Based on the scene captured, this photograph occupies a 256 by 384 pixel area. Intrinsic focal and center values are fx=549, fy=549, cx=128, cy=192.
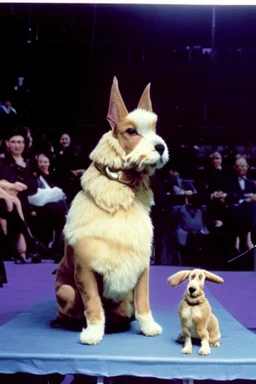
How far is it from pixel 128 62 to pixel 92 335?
221 cm

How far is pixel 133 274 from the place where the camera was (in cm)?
165

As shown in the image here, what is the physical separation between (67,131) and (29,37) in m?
0.65

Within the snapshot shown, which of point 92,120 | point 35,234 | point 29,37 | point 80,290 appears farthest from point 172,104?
point 80,290

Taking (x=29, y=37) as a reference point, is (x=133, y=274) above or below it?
below

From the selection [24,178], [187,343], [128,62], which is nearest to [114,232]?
[187,343]

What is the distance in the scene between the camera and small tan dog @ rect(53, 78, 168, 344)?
5.31 ft

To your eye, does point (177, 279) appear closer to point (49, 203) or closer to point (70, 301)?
point (70, 301)

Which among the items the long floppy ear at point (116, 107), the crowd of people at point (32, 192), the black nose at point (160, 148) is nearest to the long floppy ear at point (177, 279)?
the black nose at point (160, 148)

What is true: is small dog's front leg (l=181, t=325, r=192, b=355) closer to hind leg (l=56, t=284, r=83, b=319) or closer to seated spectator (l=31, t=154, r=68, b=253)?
hind leg (l=56, t=284, r=83, b=319)

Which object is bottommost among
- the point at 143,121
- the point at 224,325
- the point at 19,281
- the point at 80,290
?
the point at 19,281

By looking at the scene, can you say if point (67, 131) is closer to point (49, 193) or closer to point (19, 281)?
point (49, 193)

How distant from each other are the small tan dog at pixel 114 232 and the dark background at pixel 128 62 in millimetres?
1675

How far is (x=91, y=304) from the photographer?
5.29 feet

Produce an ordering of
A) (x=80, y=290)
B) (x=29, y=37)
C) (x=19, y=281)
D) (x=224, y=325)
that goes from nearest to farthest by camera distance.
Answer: (x=80, y=290) → (x=224, y=325) → (x=19, y=281) → (x=29, y=37)
